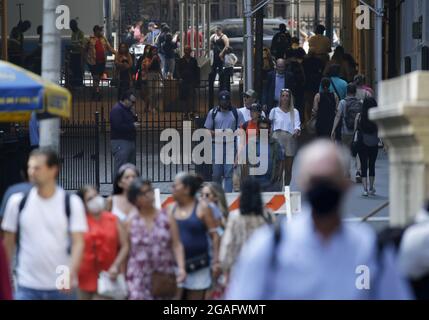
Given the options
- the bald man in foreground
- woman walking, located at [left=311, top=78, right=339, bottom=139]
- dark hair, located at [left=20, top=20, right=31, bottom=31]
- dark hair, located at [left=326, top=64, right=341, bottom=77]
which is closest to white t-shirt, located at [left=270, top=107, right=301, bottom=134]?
woman walking, located at [left=311, top=78, right=339, bottom=139]

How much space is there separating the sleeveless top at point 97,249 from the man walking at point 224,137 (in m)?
10.2

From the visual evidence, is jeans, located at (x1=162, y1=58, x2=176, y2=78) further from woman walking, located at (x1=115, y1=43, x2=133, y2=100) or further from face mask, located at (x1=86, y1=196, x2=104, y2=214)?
face mask, located at (x1=86, y1=196, x2=104, y2=214)

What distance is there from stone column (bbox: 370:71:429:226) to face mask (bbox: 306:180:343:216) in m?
3.00

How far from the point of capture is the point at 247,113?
75.5 feet

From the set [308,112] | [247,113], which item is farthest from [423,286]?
[308,112]

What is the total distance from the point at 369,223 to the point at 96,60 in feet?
59.4

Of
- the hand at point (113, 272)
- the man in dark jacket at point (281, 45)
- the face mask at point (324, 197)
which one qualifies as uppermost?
the man in dark jacket at point (281, 45)

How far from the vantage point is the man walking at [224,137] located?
2172 cm

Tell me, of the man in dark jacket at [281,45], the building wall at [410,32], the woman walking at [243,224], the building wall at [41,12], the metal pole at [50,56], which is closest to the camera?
the woman walking at [243,224]

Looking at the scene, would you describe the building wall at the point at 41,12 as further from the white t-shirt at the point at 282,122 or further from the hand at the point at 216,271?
the hand at the point at 216,271

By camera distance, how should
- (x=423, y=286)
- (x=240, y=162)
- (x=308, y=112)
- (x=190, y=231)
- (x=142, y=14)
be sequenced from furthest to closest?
1. (x=142, y=14)
2. (x=308, y=112)
3. (x=240, y=162)
4. (x=190, y=231)
5. (x=423, y=286)

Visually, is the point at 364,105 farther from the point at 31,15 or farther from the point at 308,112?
the point at 31,15

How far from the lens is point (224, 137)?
72.1ft

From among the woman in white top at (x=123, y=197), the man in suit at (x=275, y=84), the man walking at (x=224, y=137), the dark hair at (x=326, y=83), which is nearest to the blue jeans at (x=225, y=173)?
the man walking at (x=224, y=137)
